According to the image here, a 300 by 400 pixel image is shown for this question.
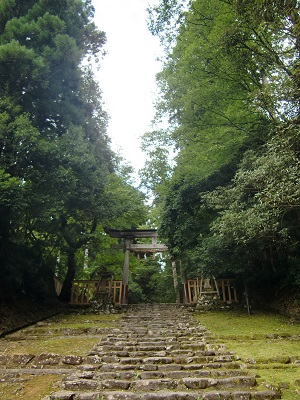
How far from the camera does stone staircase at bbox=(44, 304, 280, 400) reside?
10.1 ft

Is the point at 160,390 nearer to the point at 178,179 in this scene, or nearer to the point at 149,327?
the point at 149,327

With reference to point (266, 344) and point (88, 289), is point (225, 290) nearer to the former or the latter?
point (88, 289)

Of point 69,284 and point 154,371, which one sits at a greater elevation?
point 69,284

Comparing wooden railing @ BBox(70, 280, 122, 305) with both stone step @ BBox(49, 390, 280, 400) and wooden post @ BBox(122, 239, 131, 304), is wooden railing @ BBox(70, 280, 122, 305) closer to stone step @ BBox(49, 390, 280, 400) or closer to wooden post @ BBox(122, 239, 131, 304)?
wooden post @ BBox(122, 239, 131, 304)

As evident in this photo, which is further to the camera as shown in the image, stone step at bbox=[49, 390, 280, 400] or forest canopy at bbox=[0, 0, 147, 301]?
forest canopy at bbox=[0, 0, 147, 301]

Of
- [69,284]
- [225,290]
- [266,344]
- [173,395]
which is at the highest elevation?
[69,284]

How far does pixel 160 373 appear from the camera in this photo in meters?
3.77

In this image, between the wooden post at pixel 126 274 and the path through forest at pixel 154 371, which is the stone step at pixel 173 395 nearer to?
the path through forest at pixel 154 371

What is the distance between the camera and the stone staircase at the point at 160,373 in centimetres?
308

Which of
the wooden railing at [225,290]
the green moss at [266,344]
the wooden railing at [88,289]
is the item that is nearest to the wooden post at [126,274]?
the wooden railing at [88,289]

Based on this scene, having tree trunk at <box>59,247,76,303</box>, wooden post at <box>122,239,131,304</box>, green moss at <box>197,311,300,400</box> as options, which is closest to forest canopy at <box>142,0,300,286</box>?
green moss at <box>197,311,300,400</box>

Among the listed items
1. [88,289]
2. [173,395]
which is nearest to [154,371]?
[173,395]

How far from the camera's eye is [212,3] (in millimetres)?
9305

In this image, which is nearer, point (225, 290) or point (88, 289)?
point (225, 290)
